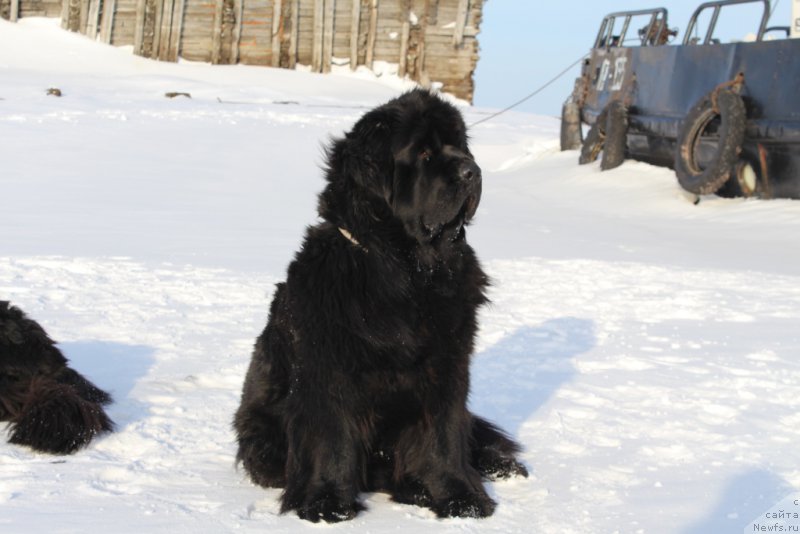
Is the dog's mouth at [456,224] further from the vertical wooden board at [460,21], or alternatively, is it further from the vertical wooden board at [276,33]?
the vertical wooden board at [276,33]

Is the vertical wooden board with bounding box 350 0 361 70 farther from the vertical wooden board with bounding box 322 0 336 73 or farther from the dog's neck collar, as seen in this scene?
the dog's neck collar

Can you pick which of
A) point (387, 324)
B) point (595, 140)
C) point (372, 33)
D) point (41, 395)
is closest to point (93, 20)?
point (372, 33)

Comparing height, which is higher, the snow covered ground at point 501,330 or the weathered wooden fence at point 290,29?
the weathered wooden fence at point 290,29

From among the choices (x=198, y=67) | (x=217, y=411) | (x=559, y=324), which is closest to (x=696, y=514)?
(x=217, y=411)

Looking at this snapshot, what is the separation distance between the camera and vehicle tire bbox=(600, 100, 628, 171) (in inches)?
625

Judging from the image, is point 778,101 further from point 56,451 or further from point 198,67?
point 198,67

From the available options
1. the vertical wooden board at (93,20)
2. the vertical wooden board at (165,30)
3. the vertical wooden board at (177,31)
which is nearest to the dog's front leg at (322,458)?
the vertical wooden board at (177,31)

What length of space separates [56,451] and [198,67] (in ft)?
88.7

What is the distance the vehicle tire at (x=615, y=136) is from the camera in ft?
52.1

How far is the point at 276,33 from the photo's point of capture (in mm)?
30406

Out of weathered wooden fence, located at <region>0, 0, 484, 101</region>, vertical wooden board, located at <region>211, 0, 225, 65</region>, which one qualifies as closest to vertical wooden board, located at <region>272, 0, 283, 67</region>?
weathered wooden fence, located at <region>0, 0, 484, 101</region>

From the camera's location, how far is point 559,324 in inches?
264

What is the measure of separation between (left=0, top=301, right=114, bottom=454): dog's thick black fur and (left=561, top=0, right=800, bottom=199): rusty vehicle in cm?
913

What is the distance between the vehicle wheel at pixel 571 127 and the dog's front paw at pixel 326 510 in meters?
16.7
